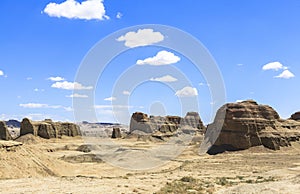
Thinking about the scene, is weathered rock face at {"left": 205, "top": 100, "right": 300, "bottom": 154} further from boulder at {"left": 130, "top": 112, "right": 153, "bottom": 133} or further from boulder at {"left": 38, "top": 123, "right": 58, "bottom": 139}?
boulder at {"left": 130, "top": 112, "right": 153, "bottom": 133}

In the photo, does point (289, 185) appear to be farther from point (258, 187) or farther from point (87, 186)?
point (87, 186)

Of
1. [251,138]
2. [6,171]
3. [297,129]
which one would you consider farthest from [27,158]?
[297,129]

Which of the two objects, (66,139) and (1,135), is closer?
(1,135)

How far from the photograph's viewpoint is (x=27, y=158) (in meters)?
32.6

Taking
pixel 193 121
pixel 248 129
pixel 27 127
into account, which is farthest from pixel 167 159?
pixel 193 121

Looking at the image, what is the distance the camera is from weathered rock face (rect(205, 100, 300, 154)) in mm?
63094

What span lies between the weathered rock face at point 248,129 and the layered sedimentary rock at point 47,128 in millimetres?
49114

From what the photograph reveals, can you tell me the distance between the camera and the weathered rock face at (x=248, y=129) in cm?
6309

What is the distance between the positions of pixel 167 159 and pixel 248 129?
665 inches

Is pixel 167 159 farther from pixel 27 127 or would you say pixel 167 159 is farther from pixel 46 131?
pixel 46 131

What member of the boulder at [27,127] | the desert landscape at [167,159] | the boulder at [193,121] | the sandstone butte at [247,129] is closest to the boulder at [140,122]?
the desert landscape at [167,159]

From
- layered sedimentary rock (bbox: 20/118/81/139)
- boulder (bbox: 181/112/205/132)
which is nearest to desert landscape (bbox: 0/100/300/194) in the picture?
boulder (bbox: 181/112/205/132)

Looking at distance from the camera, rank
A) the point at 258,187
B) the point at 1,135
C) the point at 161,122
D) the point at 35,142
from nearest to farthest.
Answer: the point at 258,187
the point at 1,135
the point at 35,142
the point at 161,122

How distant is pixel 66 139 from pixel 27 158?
75824 mm
